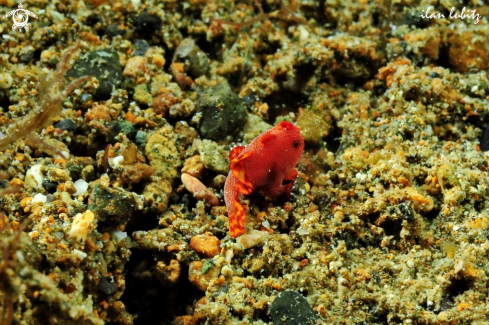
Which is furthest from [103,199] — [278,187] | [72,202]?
[278,187]

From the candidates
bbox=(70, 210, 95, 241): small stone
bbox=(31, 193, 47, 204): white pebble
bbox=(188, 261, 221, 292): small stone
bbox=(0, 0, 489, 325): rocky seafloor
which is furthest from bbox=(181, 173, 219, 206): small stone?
bbox=(31, 193, 47, 204): white pebble

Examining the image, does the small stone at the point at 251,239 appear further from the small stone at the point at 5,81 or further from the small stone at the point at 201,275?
the small stone at the point at 5,81

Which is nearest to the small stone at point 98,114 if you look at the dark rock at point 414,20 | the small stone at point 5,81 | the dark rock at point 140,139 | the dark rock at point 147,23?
the dark rock at point 140,139

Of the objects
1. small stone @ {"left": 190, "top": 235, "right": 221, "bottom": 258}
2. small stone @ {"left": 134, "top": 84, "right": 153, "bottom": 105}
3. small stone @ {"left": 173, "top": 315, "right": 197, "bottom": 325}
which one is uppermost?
small stone @ {"left": 134, "top": 84, "right": 153, "bottom": 105}

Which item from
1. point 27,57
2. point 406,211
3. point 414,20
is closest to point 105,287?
point 406,211

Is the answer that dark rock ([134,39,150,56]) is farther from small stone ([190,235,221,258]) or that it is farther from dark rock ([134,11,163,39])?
small stone ([190,235,221,258])
